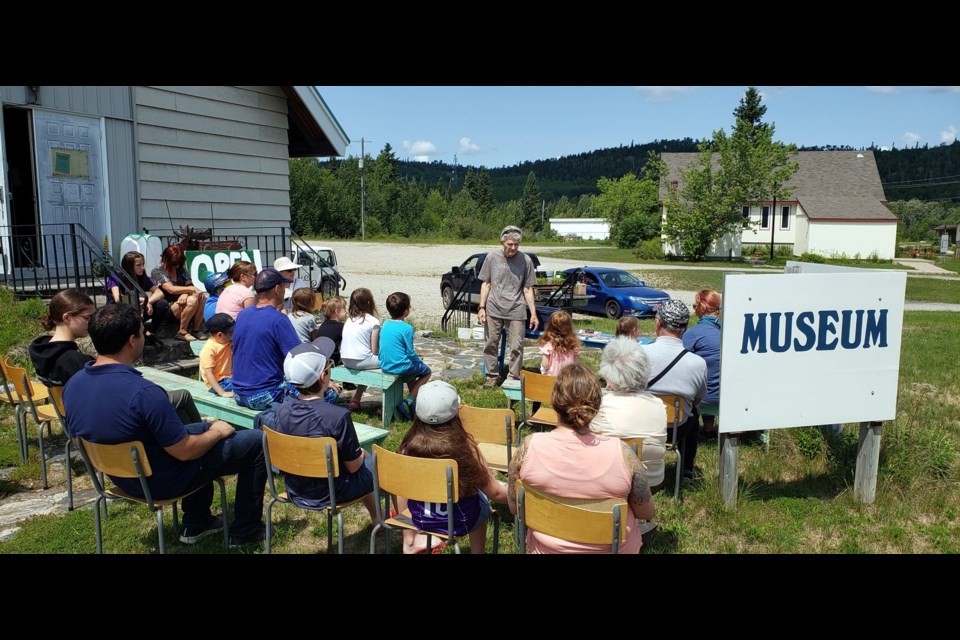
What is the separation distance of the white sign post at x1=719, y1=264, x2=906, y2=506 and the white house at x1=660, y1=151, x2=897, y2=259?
38.7m

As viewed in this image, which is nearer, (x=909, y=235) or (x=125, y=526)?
(x=125, y=526)

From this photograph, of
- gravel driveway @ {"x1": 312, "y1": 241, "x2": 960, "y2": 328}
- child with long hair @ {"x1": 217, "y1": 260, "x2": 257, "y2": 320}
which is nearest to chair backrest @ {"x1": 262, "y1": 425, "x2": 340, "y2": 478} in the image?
child with long hair @ {"x1": 217, "y1": 260, "x2": 257, "y2": 320}

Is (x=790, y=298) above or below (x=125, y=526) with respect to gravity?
above

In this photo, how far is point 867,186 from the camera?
48688 mm

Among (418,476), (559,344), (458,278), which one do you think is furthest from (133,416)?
(458,278)

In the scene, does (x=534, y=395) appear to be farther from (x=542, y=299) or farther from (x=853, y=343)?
(x=542, y=299)

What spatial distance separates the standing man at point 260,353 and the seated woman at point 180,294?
12.5ft

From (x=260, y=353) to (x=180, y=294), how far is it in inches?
164

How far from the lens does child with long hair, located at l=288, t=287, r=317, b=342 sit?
662 centimetres

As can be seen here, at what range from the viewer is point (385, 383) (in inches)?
246
